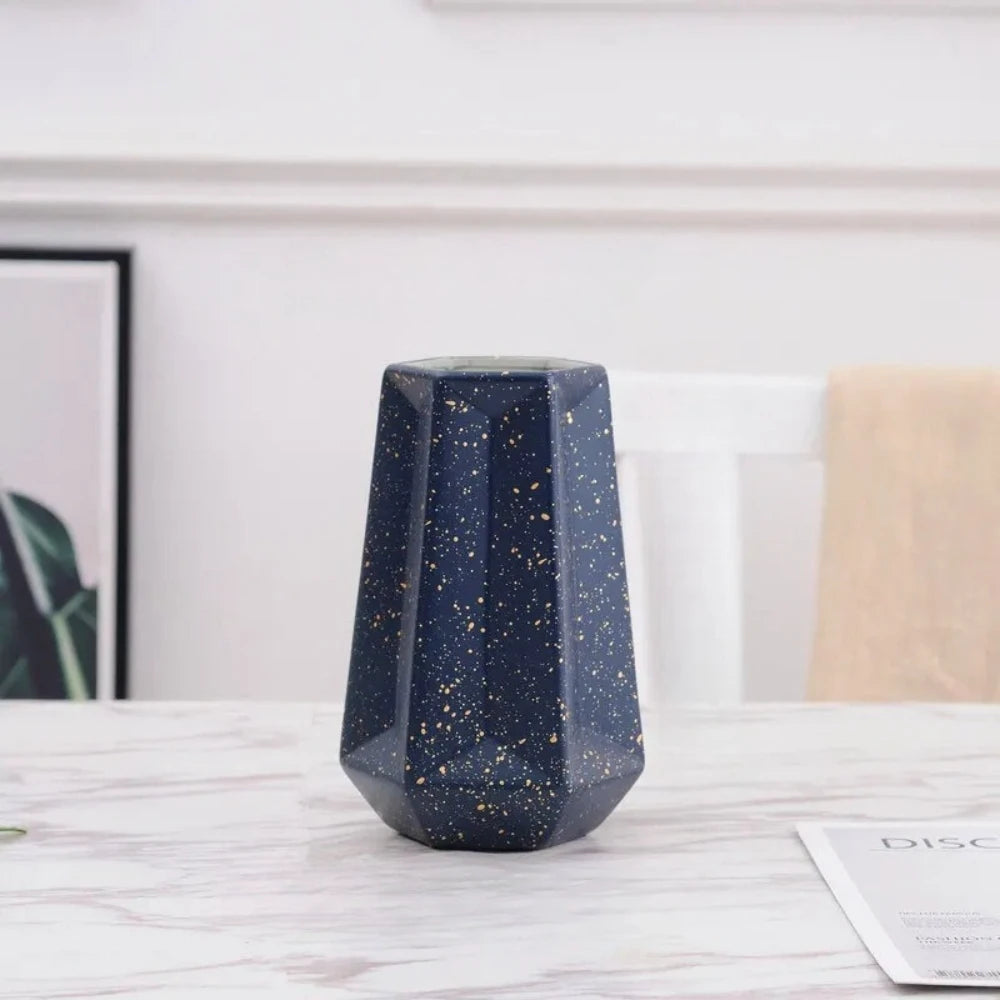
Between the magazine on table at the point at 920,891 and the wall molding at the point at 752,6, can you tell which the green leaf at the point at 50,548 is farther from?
the magazine on table at the point at 920,891

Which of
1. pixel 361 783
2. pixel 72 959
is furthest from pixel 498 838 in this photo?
pixel 72 959

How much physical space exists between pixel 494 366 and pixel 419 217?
3.06 feet

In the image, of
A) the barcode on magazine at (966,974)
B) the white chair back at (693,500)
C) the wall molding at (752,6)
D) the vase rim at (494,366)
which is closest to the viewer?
the barcode on magazine at (966,974)

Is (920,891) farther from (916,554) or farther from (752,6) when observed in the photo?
(752,6)

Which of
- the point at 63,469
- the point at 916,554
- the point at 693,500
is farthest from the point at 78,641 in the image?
the point at 916,554

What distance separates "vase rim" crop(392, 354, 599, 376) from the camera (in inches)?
23.0

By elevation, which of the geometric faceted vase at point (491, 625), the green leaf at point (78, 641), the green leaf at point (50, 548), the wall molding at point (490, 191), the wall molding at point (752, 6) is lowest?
the green leaf at point (78, 641)

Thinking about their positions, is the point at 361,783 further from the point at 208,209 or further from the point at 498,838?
the point at 208,209

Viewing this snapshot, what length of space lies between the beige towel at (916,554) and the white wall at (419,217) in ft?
1.33

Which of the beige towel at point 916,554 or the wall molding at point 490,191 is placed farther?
the wall molding at point 490,191

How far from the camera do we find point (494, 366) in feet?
1.96

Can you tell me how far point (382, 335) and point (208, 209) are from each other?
21 cm

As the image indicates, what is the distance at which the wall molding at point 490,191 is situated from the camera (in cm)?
147

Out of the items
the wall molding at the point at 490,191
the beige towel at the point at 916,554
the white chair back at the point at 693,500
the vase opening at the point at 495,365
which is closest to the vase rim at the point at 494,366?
the vase opening at the point at 495,365
